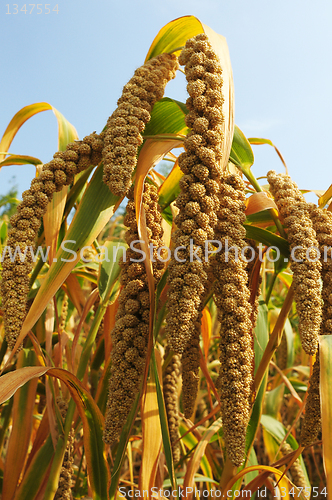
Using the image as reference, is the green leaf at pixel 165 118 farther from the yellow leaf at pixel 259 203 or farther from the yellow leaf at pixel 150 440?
the yellow leaf at pixel 150 440

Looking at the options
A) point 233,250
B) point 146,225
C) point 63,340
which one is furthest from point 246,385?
point 63,340

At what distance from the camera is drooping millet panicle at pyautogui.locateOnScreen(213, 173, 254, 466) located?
2.10ft

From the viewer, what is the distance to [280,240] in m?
0.94

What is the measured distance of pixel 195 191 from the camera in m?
0.72

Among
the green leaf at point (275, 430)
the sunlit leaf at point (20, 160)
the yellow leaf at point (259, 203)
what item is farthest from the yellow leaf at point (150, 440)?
the green leaf at point (275, 430)

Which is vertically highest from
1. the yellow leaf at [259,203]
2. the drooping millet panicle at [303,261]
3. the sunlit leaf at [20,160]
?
the sunlit leaf at [20,160]

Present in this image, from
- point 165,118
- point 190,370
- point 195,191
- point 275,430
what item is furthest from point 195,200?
point 275,430

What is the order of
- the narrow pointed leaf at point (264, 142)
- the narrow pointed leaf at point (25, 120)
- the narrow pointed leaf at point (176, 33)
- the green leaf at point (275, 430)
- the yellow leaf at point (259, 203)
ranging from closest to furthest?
the yellow leaf at point (259, 203)
the narrow pointed leaf at point (176, 33)
the narrow pointed leaf at point (25, 120)
the narrow pointed leaf at point (264, 142)
the green leaf at point (275, 430)

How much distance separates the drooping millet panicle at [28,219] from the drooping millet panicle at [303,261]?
46cm

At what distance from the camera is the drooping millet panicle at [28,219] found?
2.22 feet

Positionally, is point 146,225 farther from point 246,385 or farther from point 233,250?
point 246,385

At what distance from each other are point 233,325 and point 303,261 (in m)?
0.22

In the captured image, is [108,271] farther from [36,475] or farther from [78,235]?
[36,475]

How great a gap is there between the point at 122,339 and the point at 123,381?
0.27ft
